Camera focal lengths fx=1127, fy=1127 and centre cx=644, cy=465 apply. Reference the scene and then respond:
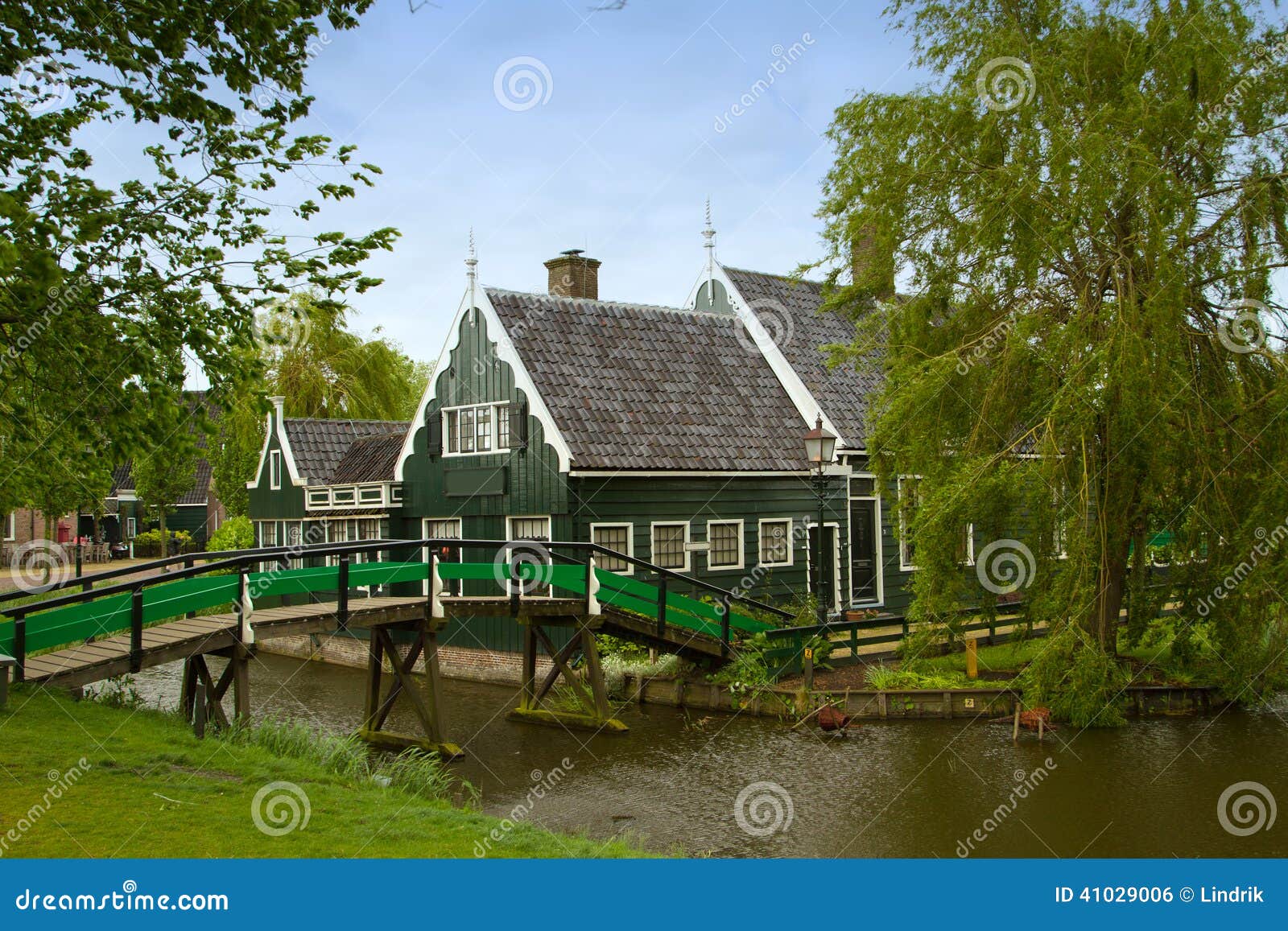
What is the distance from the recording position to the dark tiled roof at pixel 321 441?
27.6 meters

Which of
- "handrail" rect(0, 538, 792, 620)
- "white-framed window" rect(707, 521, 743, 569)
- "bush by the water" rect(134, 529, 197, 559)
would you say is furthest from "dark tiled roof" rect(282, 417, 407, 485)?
"bush by the water" rect(134, 529, 197, 559)

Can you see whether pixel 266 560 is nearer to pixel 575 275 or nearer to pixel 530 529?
pixel 530 529

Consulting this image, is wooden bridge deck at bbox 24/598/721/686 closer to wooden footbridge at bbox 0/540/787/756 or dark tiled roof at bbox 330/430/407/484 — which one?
wooden footbridge at bbox 0/540/787/756

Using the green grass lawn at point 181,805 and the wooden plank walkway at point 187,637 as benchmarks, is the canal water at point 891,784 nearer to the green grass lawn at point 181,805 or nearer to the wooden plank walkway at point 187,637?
the green grass lawn at point 181,805

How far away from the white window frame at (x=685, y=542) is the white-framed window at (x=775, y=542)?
5.29 ft

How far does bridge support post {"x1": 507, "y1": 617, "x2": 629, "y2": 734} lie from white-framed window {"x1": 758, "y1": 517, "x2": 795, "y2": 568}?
4699mm

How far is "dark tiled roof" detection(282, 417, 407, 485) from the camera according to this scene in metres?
27.6

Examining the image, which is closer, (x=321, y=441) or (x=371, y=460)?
(x=371, y=460)

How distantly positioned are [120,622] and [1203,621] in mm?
13970

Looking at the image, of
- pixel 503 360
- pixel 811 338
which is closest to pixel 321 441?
pixel 503 360

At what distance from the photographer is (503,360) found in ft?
68.9

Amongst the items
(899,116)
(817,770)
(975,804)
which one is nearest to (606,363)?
(899,116)

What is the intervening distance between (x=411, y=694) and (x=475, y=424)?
25.3ft

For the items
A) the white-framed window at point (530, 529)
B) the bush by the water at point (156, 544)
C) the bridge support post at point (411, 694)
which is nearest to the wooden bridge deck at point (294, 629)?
the bridge support post at point (411, 694)
